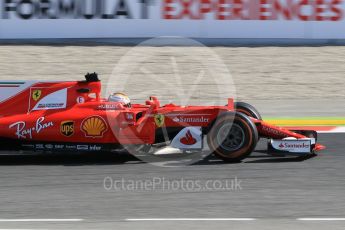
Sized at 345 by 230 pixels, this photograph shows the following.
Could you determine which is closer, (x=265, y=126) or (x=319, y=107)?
(x=265, y=126)

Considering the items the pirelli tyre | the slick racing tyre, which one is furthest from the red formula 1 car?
the slick racing tyre

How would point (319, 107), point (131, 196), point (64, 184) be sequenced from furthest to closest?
point (319, 107)
point (64, 184)
point (131, 196)

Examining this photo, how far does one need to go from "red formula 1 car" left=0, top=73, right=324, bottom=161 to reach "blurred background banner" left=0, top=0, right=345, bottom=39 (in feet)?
A: 29.2

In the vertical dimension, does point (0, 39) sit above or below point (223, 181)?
above

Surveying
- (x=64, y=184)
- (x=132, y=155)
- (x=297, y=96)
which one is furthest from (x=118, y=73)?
(x=64, y=184)

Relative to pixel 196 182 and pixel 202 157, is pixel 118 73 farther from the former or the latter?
pixel 196 182

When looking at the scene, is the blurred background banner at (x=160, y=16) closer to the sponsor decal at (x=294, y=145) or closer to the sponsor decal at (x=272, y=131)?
the sponsor decal at (x=272, y=131)

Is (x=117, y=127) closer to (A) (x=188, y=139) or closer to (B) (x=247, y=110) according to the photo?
(A) (x=188, y=139)

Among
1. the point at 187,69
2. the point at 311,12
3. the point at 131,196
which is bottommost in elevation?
the point at 131,196

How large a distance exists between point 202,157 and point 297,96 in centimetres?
623

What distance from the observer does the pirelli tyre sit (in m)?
8.98

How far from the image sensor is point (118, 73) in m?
17.4

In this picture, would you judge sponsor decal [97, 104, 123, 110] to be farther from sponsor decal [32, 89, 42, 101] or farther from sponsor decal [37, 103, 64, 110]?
sponsor decal [32, 89, 42, 101]

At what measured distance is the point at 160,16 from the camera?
18078 mm
